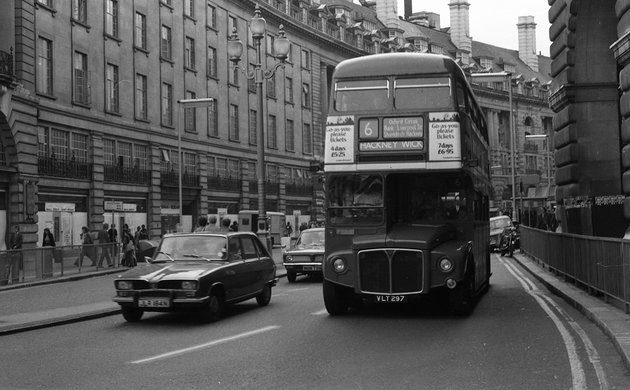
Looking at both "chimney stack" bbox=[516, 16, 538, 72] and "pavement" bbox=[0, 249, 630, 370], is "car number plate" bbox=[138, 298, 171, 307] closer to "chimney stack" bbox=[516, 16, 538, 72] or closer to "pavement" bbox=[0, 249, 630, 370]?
"pavement" bbox=[0, 249, 630, 370]

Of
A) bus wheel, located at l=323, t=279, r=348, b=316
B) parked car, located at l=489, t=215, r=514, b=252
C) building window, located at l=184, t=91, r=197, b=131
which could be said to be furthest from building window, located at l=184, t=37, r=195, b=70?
bus wheel, located at l=323, t=279, r=348, b=316

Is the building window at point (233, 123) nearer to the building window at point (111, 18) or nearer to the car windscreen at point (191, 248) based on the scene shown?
the building window at point (111, 18)

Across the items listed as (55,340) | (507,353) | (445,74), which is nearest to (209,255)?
(55,340)

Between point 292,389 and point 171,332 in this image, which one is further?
point 171,332

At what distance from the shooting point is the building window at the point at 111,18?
147 ft

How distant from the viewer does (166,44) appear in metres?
51.4

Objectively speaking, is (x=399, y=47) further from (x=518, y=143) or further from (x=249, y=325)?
(x=249, y=325)

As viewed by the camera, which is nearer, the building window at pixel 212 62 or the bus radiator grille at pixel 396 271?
the bus radiator grille at pixel 396 271

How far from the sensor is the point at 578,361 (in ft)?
31.6

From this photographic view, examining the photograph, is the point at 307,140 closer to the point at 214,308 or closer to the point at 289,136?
the point at 289,136

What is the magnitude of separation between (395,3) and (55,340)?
306 ft

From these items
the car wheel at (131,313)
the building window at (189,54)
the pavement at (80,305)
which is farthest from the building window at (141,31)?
the car wheel at (131,313)

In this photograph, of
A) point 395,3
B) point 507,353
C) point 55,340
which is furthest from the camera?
point 395,3

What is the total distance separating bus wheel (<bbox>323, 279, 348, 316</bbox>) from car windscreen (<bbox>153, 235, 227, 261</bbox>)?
1.92m
